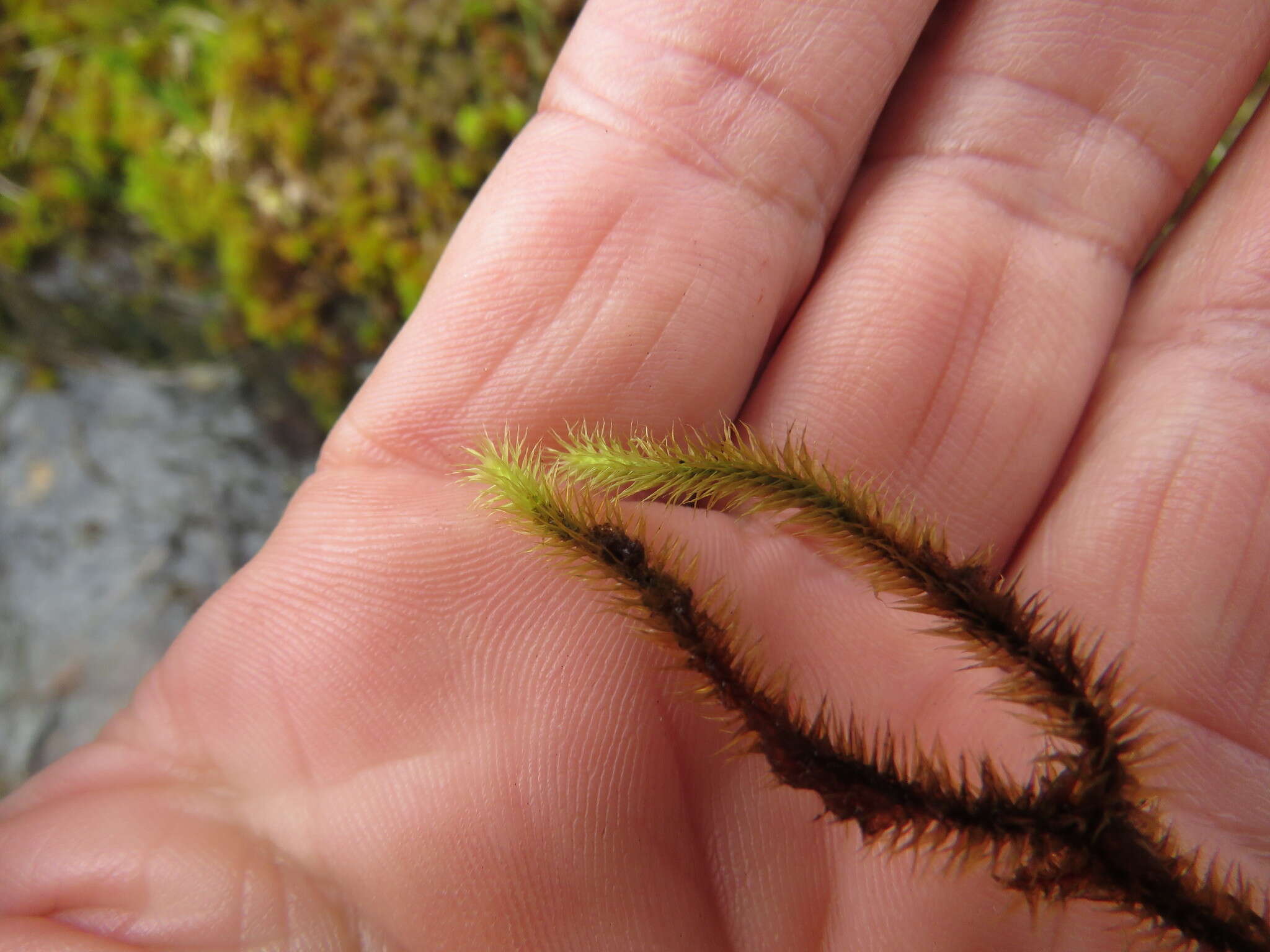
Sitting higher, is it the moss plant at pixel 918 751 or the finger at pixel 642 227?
the finger at pixel 642 227

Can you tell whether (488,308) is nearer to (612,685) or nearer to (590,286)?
(590,286)

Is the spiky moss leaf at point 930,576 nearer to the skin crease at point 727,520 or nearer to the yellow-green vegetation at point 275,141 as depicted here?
the skin crease at point 727,520

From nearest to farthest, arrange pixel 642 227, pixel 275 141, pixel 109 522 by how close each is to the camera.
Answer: pixel 642 227, pixel 275 141, pixel 109 522

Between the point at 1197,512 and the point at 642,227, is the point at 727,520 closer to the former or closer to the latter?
the point at 642,227

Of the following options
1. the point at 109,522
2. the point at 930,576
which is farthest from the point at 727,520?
the point at 109,522

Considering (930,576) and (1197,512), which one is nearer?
(930,576)

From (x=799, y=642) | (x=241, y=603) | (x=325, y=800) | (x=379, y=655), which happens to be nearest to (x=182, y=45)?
(x=241, y=603)

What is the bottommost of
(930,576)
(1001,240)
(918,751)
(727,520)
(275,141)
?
(918,751)

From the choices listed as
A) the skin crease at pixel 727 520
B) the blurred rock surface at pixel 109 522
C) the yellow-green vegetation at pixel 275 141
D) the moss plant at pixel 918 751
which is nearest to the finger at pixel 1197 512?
the skin crease at pixel 727 520
